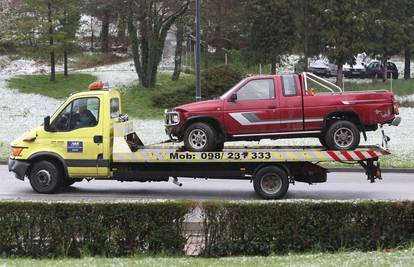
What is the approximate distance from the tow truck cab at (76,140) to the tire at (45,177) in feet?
0.34

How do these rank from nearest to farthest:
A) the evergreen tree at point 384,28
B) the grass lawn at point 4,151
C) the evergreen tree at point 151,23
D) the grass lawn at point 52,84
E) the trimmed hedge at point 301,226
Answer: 1. the trimmed hedge at point 301,226
2. the grass lawn at point 4,151
3. the evergreen tree at point 151,23
4. the grass lawn at point 52,84
5. the evergreen tree at point 384,28

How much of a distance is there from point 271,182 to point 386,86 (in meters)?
33.3

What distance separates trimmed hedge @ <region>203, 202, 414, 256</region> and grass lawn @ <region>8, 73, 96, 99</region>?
31882mm

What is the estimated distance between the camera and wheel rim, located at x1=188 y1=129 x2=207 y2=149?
13.4 meters

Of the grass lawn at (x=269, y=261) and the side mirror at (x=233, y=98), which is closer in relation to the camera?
the grass lawn at (x=269, y=261)

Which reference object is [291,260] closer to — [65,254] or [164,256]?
[164,256]

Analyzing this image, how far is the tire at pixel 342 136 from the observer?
1316cm

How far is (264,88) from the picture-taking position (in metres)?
13.6

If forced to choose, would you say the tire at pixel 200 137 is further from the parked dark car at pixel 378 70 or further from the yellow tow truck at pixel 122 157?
the parked dark car at pixel 378 70

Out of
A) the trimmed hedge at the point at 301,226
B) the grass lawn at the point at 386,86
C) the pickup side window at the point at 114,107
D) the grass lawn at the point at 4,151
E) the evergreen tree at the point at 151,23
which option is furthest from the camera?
the grass lawn at the point at 386,86

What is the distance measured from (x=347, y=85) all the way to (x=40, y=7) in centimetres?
2053

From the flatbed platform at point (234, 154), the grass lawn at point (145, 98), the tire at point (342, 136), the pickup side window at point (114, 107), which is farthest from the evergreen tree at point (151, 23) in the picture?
the tire at point (342, 136)

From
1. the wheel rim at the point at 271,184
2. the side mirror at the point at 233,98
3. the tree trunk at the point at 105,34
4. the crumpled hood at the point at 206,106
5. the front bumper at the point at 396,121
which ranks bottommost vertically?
the wheel rim at the point at 271,184

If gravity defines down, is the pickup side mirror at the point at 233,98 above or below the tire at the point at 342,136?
above
